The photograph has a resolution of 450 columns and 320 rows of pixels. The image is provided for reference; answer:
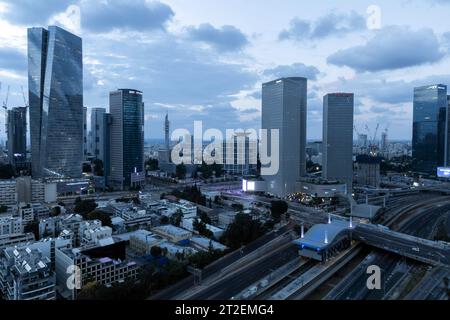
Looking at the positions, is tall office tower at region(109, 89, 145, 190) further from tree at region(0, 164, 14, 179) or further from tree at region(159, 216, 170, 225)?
tree at region(159, 216, 170, 225)

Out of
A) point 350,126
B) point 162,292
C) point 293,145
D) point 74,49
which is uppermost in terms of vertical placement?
point 74,49

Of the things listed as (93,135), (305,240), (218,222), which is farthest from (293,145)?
(93,135)

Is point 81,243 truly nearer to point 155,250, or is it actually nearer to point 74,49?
point 155,250

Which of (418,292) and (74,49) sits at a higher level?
(74,49)

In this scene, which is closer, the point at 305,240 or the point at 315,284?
the point at 315,284

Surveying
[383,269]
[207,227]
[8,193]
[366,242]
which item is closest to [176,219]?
[207,227]

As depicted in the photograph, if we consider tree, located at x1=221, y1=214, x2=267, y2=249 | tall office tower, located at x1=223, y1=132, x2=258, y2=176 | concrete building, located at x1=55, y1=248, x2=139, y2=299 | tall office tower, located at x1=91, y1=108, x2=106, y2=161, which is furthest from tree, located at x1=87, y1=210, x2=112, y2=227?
tall office tower, located at x1=91, y1=108, x2=106, y2=161

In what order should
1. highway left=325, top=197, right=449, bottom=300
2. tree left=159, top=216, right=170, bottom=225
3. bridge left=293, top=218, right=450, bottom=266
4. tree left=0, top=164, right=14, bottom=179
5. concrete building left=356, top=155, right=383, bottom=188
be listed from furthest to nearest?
1. concrete building left=356, top=155, right=383, bottom=188
2. tree left=0, top=164, right=14, bottom=179
3. tree left=159, top=216, right=170, bottom=225
4. bridge left=293, top=218, right=450, bottom=266
5. highway left=325, top=197, right=449, bottom=300

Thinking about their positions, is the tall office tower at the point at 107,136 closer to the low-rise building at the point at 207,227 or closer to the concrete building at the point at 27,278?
the low-rise building at the point at 207,227
